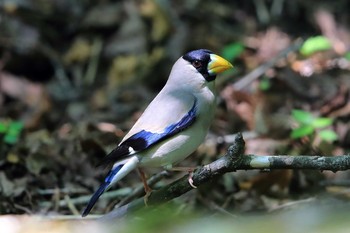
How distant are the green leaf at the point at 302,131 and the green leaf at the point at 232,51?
1.52 m

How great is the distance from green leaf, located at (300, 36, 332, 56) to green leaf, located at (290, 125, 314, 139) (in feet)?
4.52

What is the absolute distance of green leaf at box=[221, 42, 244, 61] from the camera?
670 cm

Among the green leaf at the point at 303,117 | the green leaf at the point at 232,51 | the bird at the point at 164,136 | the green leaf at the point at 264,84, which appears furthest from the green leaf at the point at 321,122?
the bird at the point at 164,136

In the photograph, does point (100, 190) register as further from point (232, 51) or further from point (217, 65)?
point (232, 51)

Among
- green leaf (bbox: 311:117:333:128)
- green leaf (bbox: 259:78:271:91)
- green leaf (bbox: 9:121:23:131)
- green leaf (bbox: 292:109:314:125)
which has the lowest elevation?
green leaf (bbox: 311:117:333:128)

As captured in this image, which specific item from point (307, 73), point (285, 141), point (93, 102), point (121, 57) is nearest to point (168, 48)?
point (121, 57)

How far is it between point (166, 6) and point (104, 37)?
74cm

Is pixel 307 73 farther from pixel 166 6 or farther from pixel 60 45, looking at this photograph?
pixel 60 45

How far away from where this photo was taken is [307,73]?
669cm

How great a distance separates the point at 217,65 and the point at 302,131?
65.1 inches

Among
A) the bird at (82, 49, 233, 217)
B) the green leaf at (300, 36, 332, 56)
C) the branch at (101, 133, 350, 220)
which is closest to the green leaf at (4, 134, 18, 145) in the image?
the bird at (82, 49, 233, 217)

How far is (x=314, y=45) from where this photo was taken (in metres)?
6.57

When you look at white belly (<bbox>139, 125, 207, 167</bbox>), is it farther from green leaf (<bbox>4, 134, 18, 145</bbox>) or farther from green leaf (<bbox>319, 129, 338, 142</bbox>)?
green leaf (<bbox>4, 134, 18, 145</bbox>)

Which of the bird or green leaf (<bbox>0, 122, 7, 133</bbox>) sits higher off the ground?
the bird
